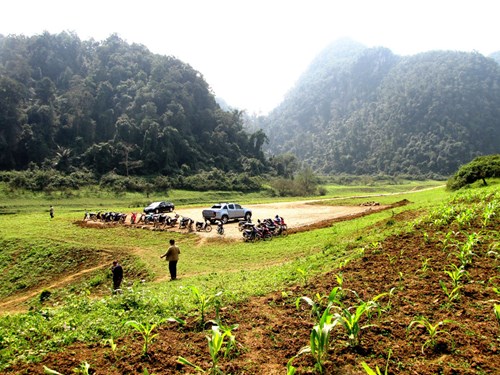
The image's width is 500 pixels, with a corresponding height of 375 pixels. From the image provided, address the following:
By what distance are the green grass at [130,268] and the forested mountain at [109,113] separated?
54.5m

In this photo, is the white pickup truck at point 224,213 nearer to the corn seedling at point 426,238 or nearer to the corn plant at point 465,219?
the corn plant at point 465,219

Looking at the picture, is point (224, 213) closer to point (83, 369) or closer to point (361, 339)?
point (361, 339)

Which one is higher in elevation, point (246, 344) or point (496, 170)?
point (496, 170)

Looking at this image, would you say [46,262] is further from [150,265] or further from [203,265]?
[203,265]

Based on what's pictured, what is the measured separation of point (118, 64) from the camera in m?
112

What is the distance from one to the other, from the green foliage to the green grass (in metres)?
7.18

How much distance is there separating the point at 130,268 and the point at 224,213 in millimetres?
11175

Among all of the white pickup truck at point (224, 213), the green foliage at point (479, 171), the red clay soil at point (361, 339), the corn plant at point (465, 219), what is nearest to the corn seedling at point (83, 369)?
→ the red clay soil at point (361, 339)

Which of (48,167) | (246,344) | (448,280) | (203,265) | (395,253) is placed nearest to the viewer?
(246,344)

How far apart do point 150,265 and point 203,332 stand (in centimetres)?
1236

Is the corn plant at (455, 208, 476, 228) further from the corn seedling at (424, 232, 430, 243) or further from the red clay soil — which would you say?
the red clay soil

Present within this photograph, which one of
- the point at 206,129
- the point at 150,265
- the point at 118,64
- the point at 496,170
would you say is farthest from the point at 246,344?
the point at 118,64

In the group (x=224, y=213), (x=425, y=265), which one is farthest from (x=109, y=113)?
(x=425, y=265)

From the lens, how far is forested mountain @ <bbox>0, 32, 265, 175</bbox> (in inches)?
3086
